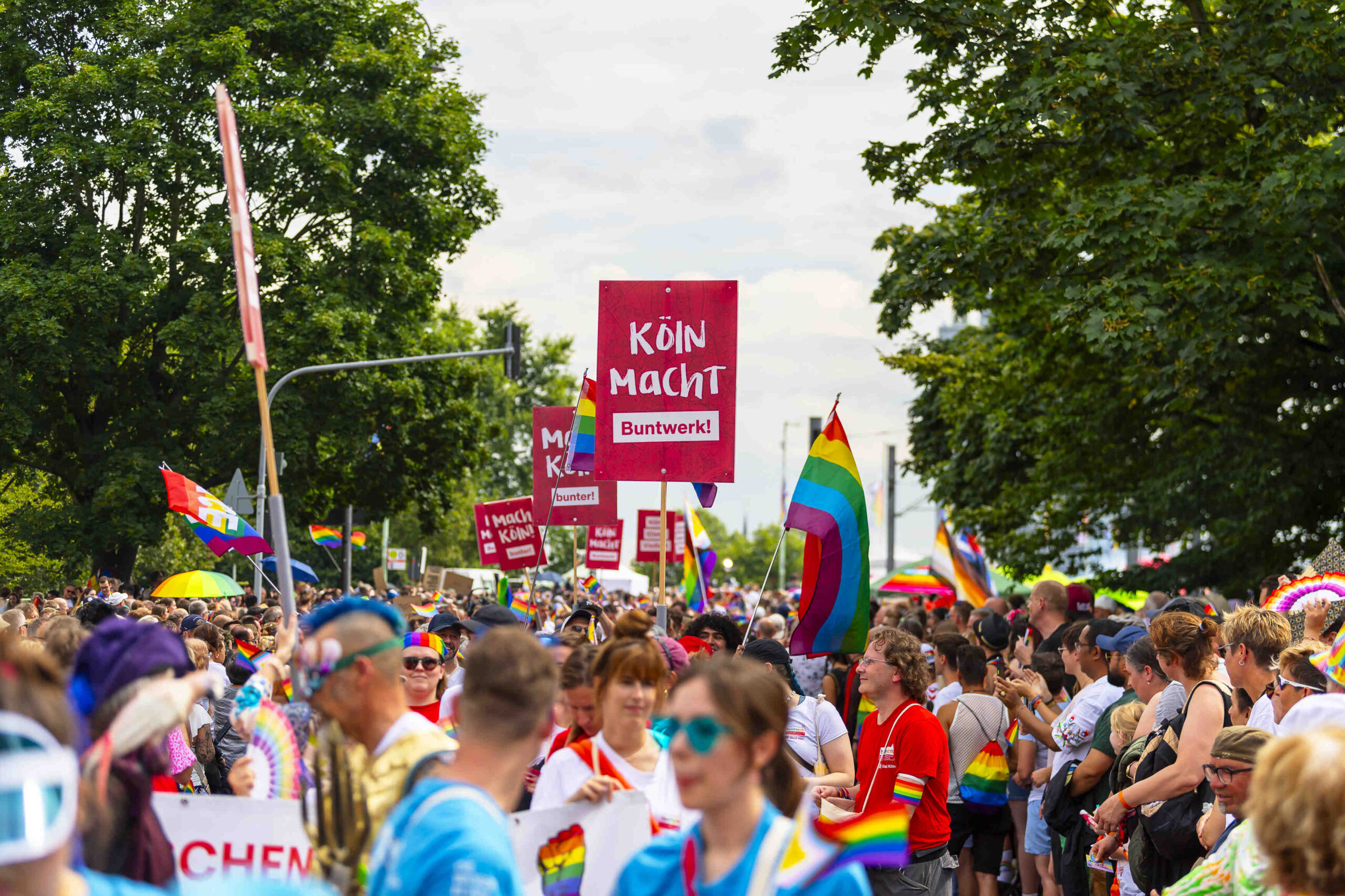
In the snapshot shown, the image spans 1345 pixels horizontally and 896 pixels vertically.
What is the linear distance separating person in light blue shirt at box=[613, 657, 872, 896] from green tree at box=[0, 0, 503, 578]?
2462 centimetres

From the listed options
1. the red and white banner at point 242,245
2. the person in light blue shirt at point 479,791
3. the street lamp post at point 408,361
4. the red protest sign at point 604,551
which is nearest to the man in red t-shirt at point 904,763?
the red and white banner at point 242,245

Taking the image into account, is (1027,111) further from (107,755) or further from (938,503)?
(938,503)

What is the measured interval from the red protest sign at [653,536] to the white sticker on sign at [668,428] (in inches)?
518

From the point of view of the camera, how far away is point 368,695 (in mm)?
3166

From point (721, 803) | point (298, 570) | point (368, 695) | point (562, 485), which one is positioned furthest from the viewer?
point (298, 570)

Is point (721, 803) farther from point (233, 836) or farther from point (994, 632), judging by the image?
point (994, 632)

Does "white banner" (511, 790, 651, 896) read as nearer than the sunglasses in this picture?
No

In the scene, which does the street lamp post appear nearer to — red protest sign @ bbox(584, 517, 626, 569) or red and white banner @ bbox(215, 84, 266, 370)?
red protest sign @ bbox(584, 517, 626, 569)

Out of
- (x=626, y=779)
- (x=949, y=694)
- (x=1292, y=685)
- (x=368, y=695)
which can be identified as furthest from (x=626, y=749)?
(x=949, y=694)

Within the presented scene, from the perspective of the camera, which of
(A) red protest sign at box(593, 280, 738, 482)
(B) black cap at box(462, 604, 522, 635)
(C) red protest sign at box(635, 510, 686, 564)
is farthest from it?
(C) red protest sign at box(635, 510, 686, 564)

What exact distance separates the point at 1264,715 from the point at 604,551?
Result: 1553 centimetres

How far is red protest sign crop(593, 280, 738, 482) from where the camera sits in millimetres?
8289

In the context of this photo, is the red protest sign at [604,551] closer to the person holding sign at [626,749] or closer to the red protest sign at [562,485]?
the red protest sign at [562,485]

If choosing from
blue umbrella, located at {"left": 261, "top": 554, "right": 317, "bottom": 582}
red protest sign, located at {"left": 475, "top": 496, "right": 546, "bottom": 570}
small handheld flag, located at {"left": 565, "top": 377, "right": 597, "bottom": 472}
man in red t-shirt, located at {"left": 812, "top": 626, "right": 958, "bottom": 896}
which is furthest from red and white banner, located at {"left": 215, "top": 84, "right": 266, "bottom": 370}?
blue umbrella, located at {"left": 261, "top": 554, "right": 317, "bottom": 582}
